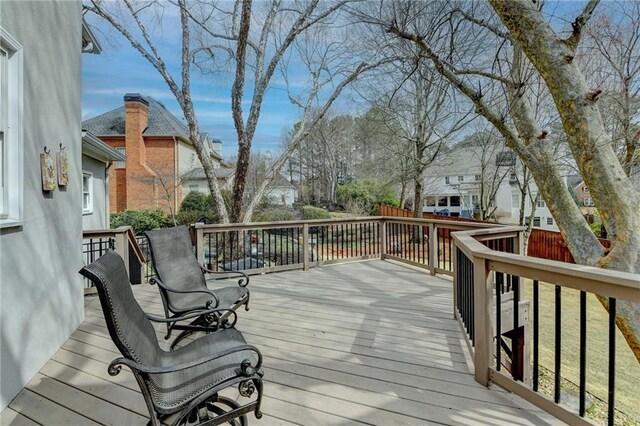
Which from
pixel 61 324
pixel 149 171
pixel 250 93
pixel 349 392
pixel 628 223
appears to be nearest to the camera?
pixel 349 392

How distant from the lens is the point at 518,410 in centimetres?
201

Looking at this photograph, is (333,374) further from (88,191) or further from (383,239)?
(88,191)

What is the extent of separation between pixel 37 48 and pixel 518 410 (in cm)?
429

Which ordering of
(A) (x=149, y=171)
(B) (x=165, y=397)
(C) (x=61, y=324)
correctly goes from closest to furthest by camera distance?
(B) (x=165, y=397) < (C) (x=61, y=324) < (A) (x=149, y=171)

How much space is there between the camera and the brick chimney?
16.9 m

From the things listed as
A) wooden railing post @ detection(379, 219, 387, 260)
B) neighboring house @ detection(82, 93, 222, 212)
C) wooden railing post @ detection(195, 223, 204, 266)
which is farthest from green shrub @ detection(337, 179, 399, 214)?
wooden railing post @ detection(195, 223, 204, 266)

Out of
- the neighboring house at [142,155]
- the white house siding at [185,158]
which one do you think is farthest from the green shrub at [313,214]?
the white house siding at [185,158]

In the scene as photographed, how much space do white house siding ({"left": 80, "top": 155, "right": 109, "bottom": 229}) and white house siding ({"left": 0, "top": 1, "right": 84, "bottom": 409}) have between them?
564 cm

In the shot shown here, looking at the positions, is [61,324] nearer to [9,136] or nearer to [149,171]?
A: [9,136]

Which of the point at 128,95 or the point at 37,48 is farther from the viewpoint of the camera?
the point at 128,95

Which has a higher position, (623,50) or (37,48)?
(623,50)

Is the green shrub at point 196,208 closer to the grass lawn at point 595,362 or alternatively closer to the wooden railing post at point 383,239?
the wooden railing post at point 383,239

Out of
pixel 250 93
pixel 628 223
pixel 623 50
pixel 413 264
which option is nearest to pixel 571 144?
pixel 628 223

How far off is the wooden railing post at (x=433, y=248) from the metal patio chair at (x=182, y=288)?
11.0 ft
